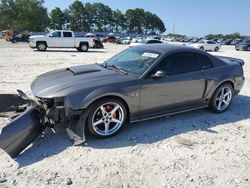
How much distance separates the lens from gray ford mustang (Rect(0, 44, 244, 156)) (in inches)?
163

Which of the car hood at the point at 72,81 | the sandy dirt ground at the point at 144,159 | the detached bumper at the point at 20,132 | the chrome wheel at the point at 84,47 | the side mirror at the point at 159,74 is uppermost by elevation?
the side mirror at the point at 159,74

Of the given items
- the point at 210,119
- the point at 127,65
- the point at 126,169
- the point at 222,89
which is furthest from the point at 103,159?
the point at 222,89

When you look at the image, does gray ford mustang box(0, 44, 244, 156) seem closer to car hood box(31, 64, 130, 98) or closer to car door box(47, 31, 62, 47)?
car hood box(31, 64, 130, 98)

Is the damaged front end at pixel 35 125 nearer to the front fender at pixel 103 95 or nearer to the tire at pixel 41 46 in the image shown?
the front fender at pixel 103 95

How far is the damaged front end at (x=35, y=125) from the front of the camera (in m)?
3.82

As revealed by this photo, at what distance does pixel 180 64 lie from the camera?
208 inches

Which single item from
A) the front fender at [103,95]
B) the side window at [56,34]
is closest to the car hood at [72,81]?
the front fender at [103,95]

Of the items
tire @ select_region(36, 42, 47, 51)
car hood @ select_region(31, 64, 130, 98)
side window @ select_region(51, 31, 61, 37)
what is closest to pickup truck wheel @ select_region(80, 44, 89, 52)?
side window @ select_region(51, 31, 61, 37)

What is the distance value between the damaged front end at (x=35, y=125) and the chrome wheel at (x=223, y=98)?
315 cm

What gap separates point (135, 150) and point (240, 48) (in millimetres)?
37435

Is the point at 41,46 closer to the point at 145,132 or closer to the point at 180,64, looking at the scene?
the point at 180,64

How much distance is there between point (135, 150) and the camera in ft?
13.7

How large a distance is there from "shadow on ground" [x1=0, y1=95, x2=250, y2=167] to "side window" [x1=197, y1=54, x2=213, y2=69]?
1.03 metres

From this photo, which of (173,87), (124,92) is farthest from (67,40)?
(124,92)
